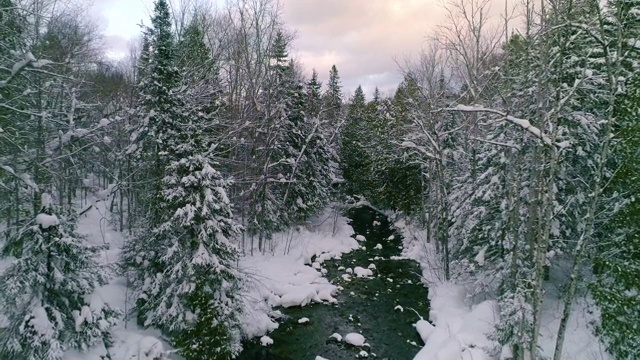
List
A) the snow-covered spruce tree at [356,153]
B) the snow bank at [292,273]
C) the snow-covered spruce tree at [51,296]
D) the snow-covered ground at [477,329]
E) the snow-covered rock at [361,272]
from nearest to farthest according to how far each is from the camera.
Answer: the snow-covered spruce tree at [51,296] → the snow-covered ground at [477,329] → the snow bank at [292,273] → the snow-covered rock at [361,272] → the snow-covered spruce tree at [356,153]

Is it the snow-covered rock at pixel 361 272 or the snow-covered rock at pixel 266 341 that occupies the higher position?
the snow-covered rock at pixel 361 272

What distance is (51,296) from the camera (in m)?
8.65

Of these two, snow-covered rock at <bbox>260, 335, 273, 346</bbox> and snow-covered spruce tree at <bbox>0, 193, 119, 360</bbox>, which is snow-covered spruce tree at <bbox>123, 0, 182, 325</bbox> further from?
snow-covered rock at <bbox>260, 335, 273, 346</bbox>

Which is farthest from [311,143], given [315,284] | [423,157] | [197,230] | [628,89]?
[628,89]

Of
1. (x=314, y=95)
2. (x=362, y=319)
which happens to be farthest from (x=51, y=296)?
(x=314, y=95)

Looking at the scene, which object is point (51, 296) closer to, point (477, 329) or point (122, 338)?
point (122, 338)

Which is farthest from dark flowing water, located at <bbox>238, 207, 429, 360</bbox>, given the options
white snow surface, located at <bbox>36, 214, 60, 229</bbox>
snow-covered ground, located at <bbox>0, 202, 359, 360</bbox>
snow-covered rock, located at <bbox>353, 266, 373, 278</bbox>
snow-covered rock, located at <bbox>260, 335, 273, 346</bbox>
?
white snow surface, located at <bbox>36, 214, 60, 229</bbox>

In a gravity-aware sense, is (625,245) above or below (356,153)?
below

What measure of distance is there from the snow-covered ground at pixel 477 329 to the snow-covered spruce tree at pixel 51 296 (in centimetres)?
920

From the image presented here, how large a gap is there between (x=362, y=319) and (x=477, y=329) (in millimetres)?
4584

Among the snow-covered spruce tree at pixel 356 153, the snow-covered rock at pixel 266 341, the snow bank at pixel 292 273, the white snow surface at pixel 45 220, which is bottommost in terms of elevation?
the snow-covered rock at pixel 266 341

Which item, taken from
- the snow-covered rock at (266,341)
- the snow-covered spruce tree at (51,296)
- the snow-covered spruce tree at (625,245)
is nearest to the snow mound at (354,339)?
the snow-covered rock at (266,341)

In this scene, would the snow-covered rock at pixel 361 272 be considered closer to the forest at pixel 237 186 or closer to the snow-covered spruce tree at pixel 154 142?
the forest at pixel 237 186

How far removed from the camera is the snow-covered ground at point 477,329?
386 inches
